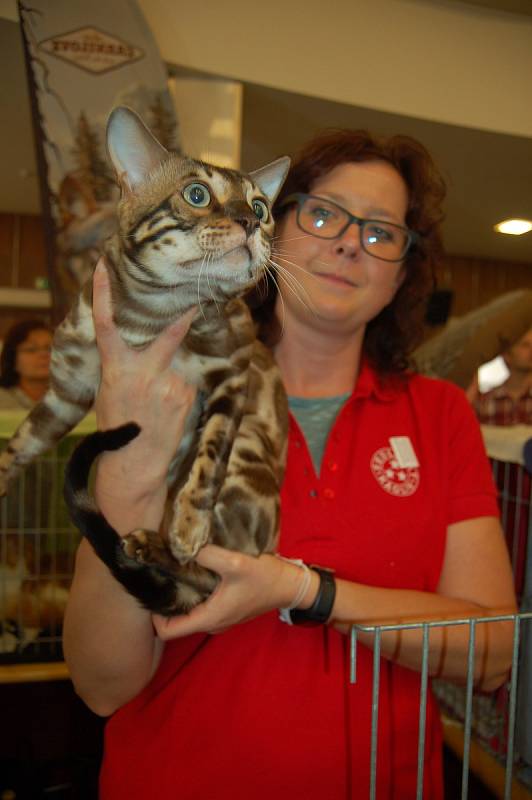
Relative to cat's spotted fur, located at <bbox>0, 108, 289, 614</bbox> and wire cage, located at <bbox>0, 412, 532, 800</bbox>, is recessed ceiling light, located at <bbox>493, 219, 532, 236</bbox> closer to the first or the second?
wire cage, located at <bbox>0, 412, 532, 800</bbox>

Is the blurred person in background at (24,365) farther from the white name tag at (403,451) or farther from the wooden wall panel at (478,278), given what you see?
the wooden wall panel at (478,278)

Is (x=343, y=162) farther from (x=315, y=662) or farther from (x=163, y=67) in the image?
(x=163, y=67)

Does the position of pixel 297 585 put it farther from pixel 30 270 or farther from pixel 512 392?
pixel 30 270

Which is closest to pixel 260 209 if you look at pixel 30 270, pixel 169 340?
pixel 169 340

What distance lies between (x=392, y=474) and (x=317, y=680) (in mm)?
363

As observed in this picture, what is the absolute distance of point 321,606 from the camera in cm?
85

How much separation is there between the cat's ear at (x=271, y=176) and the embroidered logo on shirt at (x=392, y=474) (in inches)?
19.5

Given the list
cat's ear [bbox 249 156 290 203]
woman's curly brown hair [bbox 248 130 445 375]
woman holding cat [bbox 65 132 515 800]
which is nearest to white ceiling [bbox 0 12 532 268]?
woman's curly brown hair [bbox 248 130 445 375]

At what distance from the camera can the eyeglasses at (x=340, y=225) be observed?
1039mm

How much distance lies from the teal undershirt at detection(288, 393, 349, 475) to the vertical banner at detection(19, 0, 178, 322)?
0.87 m

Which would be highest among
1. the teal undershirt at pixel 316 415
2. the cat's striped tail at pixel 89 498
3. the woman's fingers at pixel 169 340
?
the woman's fingers at pixel 169 340

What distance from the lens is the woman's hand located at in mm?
781

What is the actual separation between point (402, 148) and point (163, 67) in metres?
1.08

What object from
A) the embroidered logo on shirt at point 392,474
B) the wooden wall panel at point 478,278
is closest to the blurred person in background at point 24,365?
the embroidered logo on shirt at point 392,474
